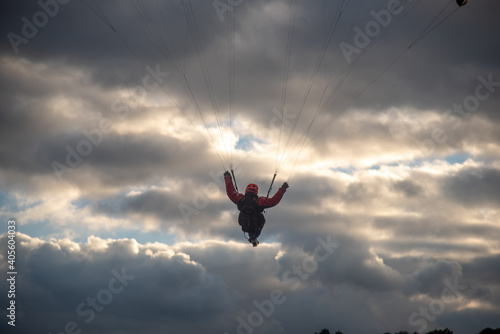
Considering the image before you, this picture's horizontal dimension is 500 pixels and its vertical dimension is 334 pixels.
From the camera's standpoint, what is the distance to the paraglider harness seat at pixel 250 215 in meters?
53.1

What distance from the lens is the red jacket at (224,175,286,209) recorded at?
5356 cm

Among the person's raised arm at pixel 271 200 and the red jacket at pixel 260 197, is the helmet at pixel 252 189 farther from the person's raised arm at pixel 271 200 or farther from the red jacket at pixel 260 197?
the person's raised arm at pixel 271 200

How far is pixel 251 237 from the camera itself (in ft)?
177

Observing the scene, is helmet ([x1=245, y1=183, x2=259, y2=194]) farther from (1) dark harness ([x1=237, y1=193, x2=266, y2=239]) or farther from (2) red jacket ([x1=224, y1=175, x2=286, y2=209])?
(2) red jacket ([x1=224, y1=175, x2=286, y2=209])

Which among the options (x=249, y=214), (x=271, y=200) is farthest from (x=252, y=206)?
(x=271, y=200)

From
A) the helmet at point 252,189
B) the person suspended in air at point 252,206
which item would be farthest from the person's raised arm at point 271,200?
the helmet at point 252,189

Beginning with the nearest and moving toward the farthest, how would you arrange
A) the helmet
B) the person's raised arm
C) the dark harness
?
the dark harness
the person's raised arm
the helmet

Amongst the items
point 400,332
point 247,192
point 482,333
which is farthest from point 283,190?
point 482,333

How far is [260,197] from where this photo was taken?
53.8 meters

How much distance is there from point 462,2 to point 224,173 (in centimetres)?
1883

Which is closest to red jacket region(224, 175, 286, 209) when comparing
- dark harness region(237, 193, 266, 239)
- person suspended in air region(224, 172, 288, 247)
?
person suspended in air region(224, 172, 288, 247)

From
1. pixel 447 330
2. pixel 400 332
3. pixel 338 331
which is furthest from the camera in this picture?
pixel 338 331

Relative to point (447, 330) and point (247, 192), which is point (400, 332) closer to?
point (447, 330)

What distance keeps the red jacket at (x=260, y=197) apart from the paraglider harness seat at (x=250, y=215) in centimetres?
34
